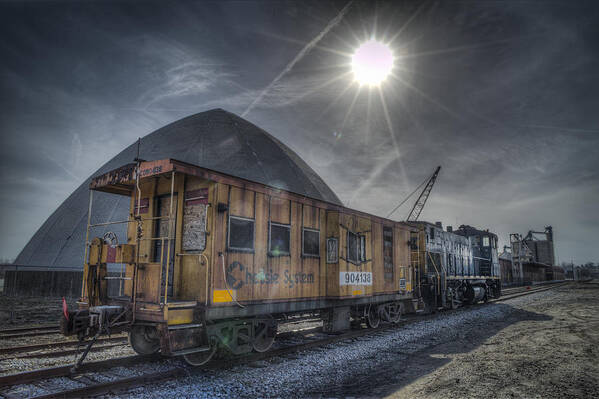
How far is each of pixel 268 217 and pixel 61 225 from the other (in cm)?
5193

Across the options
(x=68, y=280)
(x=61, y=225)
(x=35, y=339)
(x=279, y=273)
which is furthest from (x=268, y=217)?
(x=61, y=225)

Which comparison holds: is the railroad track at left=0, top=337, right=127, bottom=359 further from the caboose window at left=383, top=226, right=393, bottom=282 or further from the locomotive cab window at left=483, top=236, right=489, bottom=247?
the locomotive cab window at left=483, top=236, right=489, bottom=247

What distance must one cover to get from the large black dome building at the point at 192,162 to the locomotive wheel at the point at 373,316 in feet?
111

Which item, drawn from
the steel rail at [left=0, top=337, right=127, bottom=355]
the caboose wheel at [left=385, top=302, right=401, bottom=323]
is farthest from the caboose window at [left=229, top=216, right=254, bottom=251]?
the caboose wheel at [left=385, top=302, right=401, bottom=323]

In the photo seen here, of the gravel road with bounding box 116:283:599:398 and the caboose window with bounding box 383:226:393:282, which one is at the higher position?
the caboose window with bounding box 383:226:393:282

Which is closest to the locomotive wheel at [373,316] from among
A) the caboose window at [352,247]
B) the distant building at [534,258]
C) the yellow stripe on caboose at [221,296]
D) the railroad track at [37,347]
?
the caboose window at [352,247]

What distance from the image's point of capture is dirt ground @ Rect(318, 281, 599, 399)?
6793 millimetres

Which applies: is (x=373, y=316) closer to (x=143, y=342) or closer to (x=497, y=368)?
(x=497, y=368)

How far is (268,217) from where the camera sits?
9.70 m

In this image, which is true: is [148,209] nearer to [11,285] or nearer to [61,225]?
[11,285]

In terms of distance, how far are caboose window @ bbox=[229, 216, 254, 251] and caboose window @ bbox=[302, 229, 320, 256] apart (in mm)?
2271

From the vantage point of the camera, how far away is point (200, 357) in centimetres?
805

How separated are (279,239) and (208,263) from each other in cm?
253

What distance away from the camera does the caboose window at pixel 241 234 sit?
8.61m
